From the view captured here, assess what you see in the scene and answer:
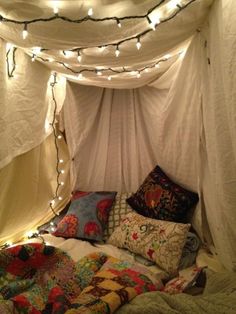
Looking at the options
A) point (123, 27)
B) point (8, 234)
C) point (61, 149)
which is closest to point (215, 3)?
point (123, 27)

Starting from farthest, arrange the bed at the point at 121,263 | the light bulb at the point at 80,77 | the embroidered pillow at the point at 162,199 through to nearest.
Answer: the light bulb at the point at 80,77, the embroidered pillow at the point at 162,199, the bed at the point at 121,263

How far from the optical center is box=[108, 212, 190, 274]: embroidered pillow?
174 centimetres

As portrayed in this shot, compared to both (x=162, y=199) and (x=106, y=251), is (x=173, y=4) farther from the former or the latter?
(x=106, y=251)

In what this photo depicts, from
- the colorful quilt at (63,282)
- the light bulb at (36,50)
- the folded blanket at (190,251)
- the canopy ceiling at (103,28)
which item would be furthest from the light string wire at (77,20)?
the folded blanket at (190,251)

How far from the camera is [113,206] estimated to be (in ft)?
7.66

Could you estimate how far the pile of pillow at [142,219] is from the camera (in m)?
1.79

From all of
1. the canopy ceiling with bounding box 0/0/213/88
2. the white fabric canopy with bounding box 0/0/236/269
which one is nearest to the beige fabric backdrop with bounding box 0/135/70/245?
the white fabric canopy with bounding box 0/0/236/269

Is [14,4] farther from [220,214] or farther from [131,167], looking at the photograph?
[131,167]

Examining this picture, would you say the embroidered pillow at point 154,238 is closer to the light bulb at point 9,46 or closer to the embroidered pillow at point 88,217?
the embroidered pillow at point 88,217

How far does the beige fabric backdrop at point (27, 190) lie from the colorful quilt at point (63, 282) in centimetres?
51

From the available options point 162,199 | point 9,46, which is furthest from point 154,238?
point 9,46

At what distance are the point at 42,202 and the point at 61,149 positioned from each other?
0.51 m

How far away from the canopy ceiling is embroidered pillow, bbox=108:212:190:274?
1.06 meters

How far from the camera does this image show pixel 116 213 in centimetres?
227
